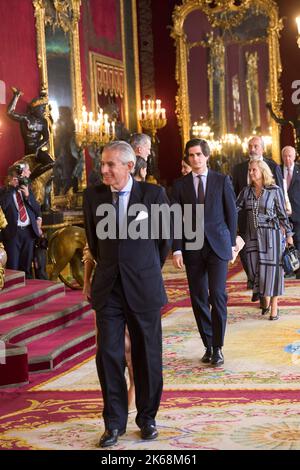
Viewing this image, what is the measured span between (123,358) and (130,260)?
0.58m

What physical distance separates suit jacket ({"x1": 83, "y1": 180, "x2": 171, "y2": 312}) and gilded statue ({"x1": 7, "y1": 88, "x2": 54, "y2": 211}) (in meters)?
7.02

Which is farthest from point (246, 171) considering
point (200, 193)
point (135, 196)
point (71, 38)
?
point (135, 196)

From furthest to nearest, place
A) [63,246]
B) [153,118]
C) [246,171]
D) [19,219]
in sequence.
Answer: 1. [153,118]
2. [63,246]
3. [19,219]
4. [246,171]

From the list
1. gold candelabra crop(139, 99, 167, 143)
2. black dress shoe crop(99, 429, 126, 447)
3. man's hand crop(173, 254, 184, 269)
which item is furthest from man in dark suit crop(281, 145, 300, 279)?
black dress shoe crop(99, 429, 126, 447)

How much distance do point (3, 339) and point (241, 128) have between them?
34.7ft

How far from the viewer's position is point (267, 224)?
8.81m

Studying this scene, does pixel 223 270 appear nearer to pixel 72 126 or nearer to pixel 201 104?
pixel 72 126

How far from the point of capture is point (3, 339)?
745cm

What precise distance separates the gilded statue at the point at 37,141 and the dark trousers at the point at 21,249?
1.54 meters

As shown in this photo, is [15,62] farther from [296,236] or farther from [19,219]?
[296,236]

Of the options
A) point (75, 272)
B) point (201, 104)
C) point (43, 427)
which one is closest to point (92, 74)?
point (201, 104)

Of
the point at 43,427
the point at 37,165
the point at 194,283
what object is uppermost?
the point at 37,165

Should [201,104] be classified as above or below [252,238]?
above

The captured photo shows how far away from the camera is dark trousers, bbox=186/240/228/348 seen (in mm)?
6984
